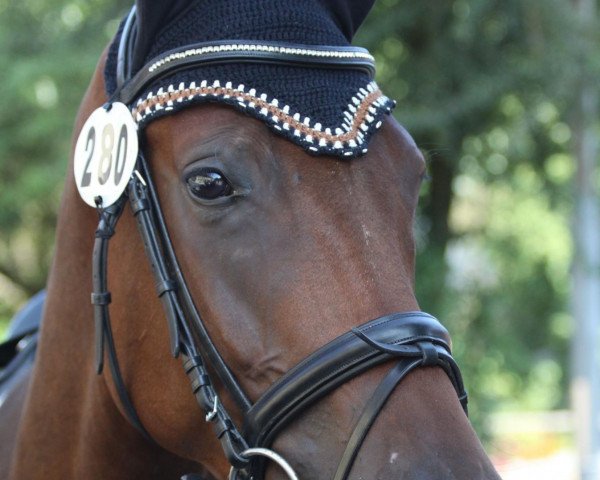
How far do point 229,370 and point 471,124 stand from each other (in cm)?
413

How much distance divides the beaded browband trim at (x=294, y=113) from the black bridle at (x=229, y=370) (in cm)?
7

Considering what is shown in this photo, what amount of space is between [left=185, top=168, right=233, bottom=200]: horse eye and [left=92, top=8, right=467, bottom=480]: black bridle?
148 mm

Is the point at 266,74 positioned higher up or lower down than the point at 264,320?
higher up

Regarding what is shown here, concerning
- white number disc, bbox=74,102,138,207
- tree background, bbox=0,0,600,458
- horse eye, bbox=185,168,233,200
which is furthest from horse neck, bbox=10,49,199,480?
tree background, bbox=0,0,600,458

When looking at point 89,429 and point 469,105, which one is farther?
point 469,105

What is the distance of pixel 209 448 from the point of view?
6.55ft

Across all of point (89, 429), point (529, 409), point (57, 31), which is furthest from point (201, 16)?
point (529, 409)

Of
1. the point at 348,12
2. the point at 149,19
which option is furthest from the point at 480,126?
the point at 149,19

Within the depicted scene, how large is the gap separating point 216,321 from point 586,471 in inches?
196

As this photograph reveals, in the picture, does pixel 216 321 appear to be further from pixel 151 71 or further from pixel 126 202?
pixel 151 71

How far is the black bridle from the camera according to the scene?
5.64 feet

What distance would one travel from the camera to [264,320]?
184 cm

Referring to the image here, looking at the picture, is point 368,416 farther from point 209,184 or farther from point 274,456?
point 209,184

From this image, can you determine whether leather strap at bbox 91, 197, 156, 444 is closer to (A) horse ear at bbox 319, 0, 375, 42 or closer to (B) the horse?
(B) the horse
